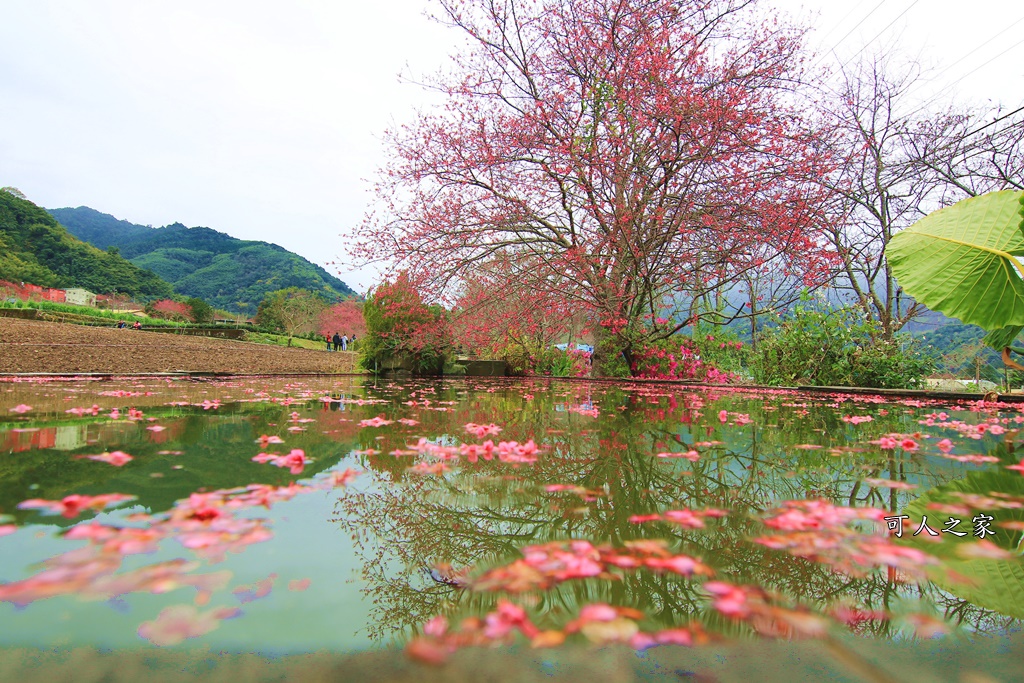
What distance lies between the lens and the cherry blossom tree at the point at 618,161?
600 centimetres

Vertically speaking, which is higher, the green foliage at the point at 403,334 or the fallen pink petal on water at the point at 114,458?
the green foliage at the point at 403,334

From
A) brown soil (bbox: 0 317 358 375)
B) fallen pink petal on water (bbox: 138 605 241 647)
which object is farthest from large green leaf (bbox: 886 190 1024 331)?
brown soil (bbox: 0 317 358 375)

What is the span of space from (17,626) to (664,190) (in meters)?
7.13

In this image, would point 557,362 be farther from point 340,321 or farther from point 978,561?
point 340,321

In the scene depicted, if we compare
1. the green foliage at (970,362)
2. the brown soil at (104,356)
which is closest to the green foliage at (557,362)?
the brown soil at (104,356)

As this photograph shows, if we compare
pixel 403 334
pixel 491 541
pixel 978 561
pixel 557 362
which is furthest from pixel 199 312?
pixel 978 561

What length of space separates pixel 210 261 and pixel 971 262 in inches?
3748

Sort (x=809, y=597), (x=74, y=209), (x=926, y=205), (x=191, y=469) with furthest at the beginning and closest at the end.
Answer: (x=74, y=209), (x=926, y=205), (x=191, y=469), (x=809, y=597)

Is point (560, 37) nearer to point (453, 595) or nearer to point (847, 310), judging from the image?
point (847, 310)

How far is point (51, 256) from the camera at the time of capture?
46.9 metres

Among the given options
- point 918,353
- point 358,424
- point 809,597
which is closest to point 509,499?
point 809,597

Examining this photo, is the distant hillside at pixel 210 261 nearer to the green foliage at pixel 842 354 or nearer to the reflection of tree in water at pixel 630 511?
the green foliage at pixel 842 354

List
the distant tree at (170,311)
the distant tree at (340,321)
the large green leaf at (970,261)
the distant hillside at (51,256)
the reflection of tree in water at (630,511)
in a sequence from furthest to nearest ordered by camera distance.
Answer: the distant hillside at (51,256) → the distant tree at (170,311) → the distant tree at (340,321) → the large green leaf at (970,261) → the reflection of tree in water at (630,511)

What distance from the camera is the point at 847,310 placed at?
6.68m
